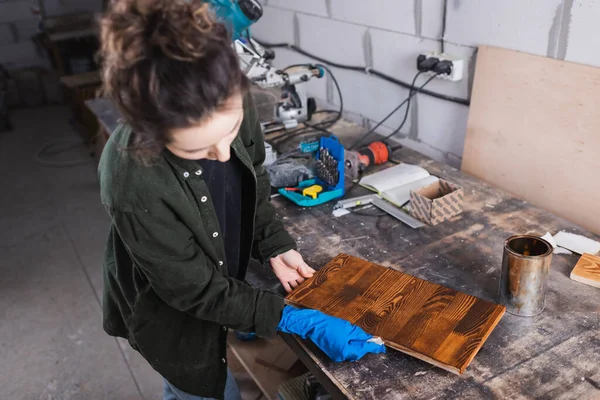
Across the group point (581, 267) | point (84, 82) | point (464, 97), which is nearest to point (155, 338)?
point (581, 267)

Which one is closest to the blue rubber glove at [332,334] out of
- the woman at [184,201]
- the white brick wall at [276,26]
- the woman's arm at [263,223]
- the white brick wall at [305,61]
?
the woman at [184,201]

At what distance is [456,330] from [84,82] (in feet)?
12.0

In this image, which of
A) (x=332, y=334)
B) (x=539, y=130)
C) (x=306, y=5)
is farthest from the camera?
(x=306, y=5)

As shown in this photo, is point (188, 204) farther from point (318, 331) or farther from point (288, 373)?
point (288, 373)

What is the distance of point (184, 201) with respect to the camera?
3.06ft

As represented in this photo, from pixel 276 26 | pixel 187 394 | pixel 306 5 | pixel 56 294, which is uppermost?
pixel 306 5

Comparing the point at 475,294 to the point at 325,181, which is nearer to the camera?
the point at 475,294

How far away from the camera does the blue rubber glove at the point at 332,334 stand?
2.93 feet

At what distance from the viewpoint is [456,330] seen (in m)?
0.92

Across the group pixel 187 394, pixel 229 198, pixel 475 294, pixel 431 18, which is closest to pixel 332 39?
pixel 431 18

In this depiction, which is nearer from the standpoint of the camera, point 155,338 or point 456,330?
point 456,330

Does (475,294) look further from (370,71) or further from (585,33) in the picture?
(370,71)

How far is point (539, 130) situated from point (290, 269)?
2.55 feet

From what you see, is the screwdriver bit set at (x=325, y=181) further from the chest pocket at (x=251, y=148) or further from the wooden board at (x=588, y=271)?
the wooden board at (x=588, y=271)
